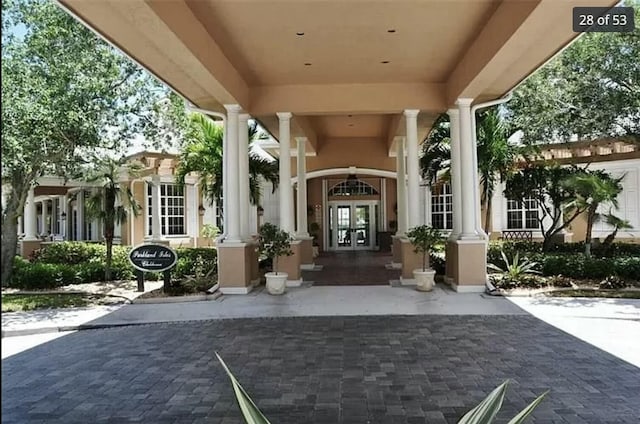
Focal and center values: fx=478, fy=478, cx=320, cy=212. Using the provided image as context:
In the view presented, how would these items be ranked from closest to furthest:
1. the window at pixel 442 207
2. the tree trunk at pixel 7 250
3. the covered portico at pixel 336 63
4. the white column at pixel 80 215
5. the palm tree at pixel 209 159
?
the tree trunk at pixel 7 250
the covered portico at pixel 336 63
the palm tree at pixel 209 159
the window at pixel 442 207
the white column at pixel 80 215

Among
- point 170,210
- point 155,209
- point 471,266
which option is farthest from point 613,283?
point 170,210

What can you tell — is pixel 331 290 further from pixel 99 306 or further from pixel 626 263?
pixel 626 263

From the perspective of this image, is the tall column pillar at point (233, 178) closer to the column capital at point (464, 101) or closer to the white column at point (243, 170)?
the white column at point (243, 170)

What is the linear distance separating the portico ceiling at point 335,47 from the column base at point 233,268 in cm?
287

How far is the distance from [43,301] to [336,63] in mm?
7066

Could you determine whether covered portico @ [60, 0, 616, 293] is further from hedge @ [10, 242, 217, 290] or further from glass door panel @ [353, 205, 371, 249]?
glass door panel @ [353, 205, 371, 249]

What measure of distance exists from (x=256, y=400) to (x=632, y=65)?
1013 cm

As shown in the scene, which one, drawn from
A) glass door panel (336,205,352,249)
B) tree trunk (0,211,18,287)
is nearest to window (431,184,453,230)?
glass door panel (336,205,352,249)

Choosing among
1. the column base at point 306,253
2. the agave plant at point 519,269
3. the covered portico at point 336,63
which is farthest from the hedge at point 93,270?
the agave plant at point 519,269

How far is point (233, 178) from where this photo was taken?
9734mm

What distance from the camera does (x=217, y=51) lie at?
7645 mm

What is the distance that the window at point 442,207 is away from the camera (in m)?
19.5

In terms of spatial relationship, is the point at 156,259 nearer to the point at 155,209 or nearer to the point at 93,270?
the point at 93,270

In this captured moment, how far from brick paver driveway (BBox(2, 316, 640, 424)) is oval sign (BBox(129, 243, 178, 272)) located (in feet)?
9.38
